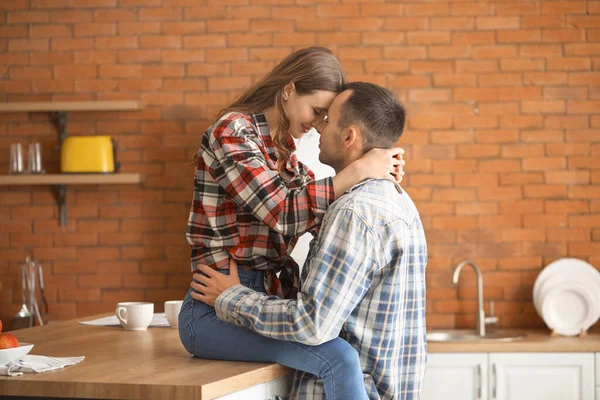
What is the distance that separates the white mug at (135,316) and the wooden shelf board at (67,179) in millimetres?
1534

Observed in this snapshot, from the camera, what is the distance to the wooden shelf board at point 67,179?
13.6 feet

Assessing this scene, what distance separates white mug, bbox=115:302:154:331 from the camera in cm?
271

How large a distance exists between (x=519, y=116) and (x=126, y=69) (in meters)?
2.12

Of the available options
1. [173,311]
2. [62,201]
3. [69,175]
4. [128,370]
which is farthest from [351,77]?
[128,370]

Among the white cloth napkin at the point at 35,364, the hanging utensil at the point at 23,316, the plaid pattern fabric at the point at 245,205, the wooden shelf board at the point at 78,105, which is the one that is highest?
the wooden shelf board at the point at 78,105

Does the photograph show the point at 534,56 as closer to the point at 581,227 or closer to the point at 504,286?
the point at 581,227

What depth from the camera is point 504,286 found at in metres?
4.23

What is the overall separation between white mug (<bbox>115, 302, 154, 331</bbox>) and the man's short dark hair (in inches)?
40.0

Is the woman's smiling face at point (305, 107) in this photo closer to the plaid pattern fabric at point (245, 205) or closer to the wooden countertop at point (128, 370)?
the plaid pattern fabric at point (245, 205)

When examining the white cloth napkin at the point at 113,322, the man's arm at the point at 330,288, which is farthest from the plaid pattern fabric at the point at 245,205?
the white cloth napkin at the point at 113,322

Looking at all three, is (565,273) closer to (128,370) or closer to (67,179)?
(67,179)

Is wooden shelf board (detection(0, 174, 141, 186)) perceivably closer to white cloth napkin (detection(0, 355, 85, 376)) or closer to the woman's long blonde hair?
the woman's long blonde hair

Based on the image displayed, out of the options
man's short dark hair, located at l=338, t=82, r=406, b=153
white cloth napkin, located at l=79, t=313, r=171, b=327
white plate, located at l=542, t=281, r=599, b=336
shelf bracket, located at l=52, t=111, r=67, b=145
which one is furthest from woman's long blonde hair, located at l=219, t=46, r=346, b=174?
shelf bracket, located at l=52, t=111, r=67, b=145

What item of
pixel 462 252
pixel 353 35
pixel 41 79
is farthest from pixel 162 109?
pixel 462 252
